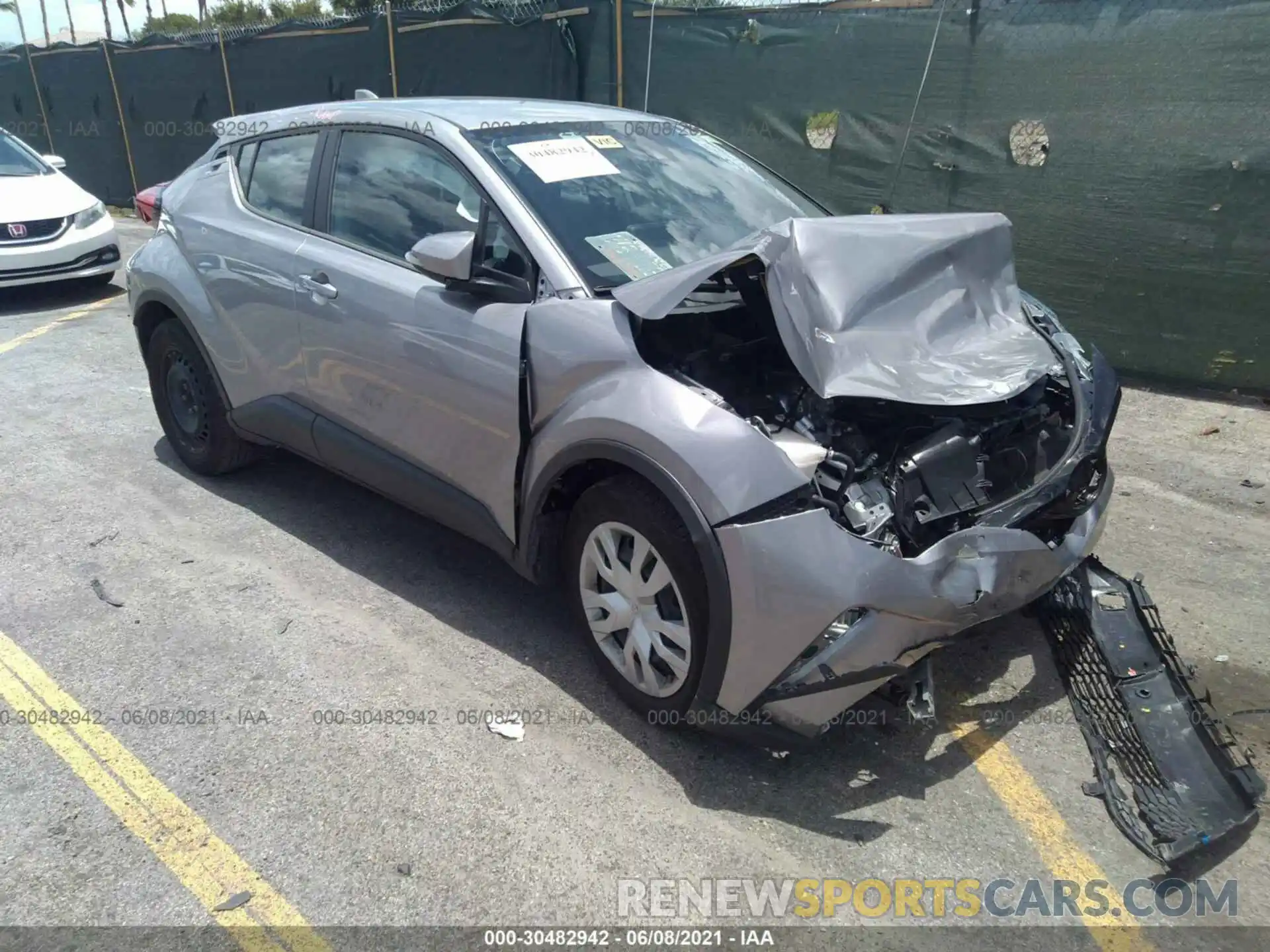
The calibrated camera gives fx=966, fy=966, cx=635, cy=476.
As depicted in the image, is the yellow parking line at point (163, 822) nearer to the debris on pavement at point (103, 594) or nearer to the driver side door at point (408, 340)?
the debris on pavement at point (103, 594)

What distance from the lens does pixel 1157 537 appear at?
14.4 ft

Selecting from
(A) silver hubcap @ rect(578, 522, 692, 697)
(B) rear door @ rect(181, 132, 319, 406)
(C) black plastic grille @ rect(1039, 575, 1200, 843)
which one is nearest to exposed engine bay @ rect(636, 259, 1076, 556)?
(A) silver hubcap @ rect(578, 522, 692, 697)

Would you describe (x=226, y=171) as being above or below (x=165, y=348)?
above

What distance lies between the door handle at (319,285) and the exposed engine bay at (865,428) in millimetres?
1459

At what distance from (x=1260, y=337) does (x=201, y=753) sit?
616cm

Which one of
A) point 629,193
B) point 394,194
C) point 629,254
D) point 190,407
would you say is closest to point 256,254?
point 394,194

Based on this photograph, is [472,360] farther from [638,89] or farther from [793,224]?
[638,89]

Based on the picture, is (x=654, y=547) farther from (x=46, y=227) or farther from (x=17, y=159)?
(x=17, y=159)

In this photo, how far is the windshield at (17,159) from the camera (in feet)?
30.1

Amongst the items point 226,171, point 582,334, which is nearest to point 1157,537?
point 582,334

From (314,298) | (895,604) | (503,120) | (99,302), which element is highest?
(503,120)

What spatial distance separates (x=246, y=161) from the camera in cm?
453

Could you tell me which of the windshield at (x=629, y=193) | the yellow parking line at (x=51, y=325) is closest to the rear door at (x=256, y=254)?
the windshield at (x=629, y=193)

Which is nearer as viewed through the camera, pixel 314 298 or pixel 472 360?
pixel 472 360
